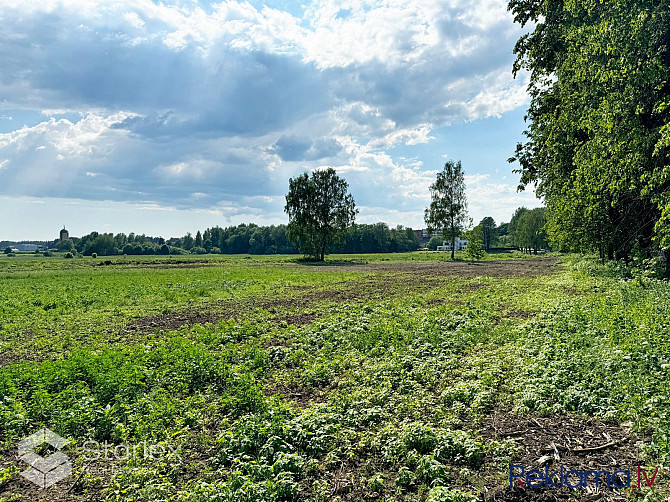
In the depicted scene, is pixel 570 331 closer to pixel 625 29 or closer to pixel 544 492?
pixel 544 492

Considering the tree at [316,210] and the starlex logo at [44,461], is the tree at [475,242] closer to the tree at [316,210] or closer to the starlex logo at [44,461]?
the tree at [316,210]

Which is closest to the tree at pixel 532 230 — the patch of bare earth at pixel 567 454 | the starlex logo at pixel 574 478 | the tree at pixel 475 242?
the tree at pixel 475 242

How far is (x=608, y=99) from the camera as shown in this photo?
1449 cm

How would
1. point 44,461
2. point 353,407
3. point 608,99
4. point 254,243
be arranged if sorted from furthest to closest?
point 254,243
point 608,99
point 353,407
point 44,461

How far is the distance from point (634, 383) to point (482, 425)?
2.66 m

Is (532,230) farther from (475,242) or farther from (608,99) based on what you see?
(608,99)

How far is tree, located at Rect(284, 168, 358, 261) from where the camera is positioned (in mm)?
69750

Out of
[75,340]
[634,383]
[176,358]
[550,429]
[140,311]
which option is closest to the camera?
[550,429]

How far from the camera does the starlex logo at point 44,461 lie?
5.44 metres

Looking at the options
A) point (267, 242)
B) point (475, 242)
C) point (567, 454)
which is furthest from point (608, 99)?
point (267, 242)

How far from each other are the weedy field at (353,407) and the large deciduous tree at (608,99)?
4.91m

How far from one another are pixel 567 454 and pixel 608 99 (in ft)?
46.7

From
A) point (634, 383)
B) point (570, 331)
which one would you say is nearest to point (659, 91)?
point (570, 331)

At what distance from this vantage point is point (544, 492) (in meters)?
4.43
